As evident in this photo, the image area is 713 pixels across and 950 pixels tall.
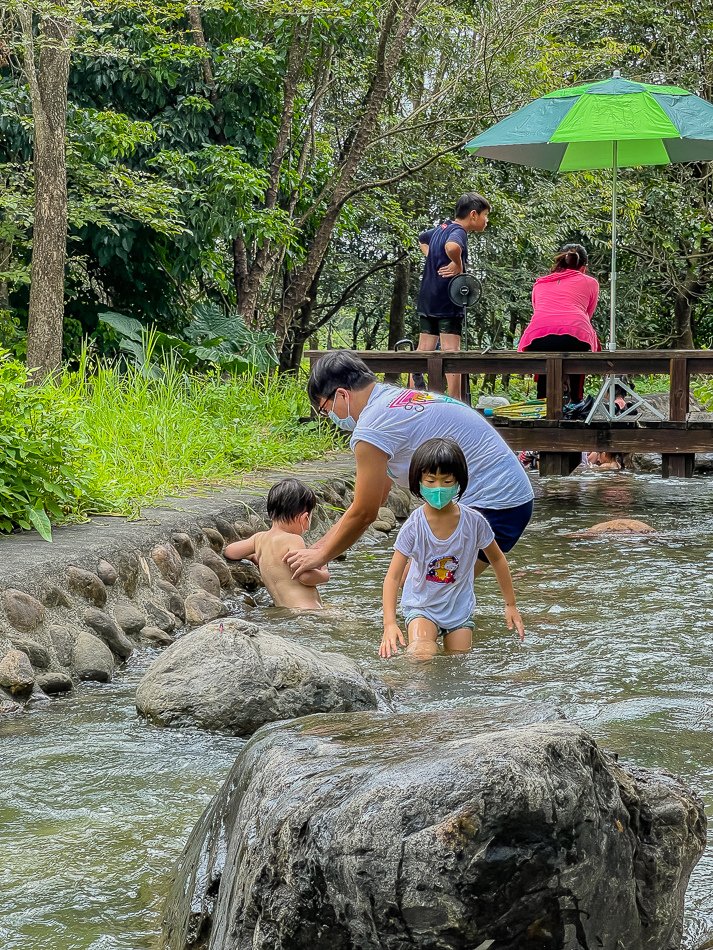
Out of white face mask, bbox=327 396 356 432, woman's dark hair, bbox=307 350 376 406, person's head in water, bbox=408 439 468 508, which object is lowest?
person's head in water, bbox=408 439 468 508

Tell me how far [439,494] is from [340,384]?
648mm

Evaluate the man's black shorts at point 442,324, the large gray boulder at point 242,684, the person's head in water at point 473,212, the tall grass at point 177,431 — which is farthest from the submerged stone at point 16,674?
the man's black shorts at point 442,324

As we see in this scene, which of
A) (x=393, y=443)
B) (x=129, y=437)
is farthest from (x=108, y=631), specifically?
(x=129, y=437)

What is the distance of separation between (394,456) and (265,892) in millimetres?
2868

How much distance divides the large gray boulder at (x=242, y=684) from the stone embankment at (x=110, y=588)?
2.14 ft

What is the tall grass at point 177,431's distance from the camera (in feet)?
23.8

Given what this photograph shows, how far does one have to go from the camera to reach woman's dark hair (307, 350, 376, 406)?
4.80 meters

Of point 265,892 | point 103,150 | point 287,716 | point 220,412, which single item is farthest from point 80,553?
point 103,150

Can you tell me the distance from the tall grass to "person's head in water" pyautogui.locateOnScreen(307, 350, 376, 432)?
6.32ft

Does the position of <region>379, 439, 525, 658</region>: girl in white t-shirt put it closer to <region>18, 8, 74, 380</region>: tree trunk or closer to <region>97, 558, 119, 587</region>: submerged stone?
<region>97, 558, 119, 587</region>: submerged stone

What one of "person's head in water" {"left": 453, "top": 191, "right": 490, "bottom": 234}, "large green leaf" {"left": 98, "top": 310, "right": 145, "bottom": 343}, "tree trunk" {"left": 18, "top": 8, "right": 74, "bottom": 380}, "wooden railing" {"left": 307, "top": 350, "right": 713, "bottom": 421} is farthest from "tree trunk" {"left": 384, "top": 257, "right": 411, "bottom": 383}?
"tree trunk" {"left": 18, "top": 8, "right": 74, "bottom": 380}

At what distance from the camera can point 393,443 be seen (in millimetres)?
4906

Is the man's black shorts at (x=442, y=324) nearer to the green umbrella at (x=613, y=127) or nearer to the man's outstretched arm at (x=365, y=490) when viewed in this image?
the green umbrella at (x=613, y=127)

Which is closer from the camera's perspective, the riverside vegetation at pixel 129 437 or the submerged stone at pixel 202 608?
the riverside vegetation at pixel 129 437
